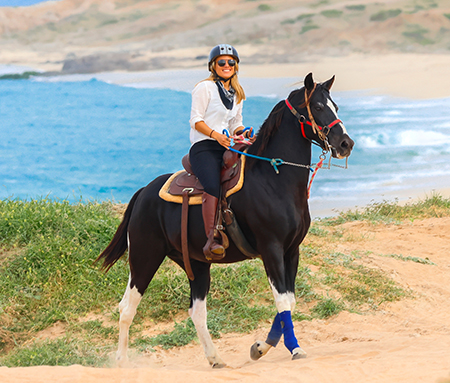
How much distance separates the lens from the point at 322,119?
4.32 metres

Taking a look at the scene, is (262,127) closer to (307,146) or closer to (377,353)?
(307,146)

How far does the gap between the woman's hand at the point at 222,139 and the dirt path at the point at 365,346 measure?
1.99 metres

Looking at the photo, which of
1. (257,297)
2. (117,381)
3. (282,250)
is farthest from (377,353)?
(257,297)

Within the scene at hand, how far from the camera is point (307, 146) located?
4562mm

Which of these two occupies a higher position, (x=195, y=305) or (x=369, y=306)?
(x=195, y=305)

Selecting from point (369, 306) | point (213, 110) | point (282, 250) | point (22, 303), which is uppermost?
point (213, 110)

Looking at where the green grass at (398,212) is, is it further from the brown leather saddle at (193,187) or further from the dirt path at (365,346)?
the brown leather saddle at (193,187)

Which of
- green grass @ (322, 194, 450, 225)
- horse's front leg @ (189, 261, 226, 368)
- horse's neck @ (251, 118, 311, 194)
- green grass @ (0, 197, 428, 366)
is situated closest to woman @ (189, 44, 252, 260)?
horse's neck @ (251, 118, 311, 194)

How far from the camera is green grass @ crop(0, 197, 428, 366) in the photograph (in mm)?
6113

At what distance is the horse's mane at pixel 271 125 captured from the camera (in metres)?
4.55

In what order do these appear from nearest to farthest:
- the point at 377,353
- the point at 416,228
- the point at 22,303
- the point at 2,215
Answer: the point at 377,353
the point at 22,303
the point at 2,215
the point at 416,228

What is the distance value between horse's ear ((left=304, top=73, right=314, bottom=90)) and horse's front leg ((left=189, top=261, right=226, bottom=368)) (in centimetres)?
210

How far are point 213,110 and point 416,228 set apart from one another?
284 inches

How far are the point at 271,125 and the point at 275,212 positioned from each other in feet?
2.75
